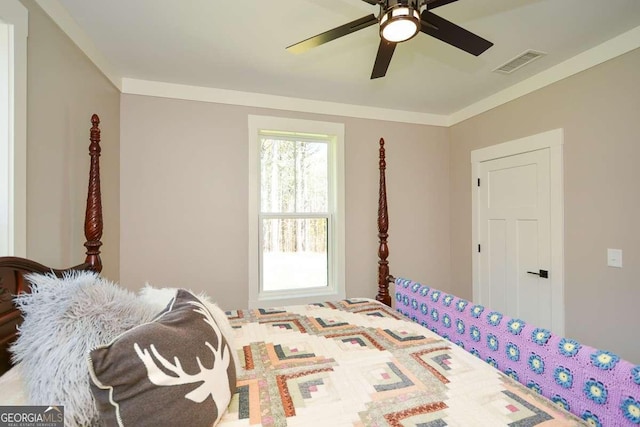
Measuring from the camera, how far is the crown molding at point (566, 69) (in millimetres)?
1885

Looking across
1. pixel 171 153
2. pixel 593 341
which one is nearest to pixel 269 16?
pixel 171 153

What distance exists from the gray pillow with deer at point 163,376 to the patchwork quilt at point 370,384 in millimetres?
144

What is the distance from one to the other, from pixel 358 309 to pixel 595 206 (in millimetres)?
1882

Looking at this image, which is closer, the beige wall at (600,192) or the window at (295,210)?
the beige wall at (600,192)

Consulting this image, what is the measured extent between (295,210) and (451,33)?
2.04 m

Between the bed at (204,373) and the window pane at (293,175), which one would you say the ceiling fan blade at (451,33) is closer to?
the bed at (204,373)

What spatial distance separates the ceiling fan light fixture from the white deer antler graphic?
140cm

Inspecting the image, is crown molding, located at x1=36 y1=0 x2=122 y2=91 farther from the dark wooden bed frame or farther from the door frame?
the door frame

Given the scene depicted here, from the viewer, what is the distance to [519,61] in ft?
7.38

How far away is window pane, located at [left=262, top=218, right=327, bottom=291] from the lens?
2939 mm

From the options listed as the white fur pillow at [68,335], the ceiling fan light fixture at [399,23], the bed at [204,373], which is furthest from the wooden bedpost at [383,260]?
the white fur pillow at [68,335]

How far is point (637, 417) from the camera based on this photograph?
0.83 meters

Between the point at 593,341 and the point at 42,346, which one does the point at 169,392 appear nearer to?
the point at 42,346

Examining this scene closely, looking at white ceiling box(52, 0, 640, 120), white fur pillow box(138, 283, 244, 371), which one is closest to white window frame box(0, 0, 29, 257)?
white ceiling box(52, 0, 640, 120)
